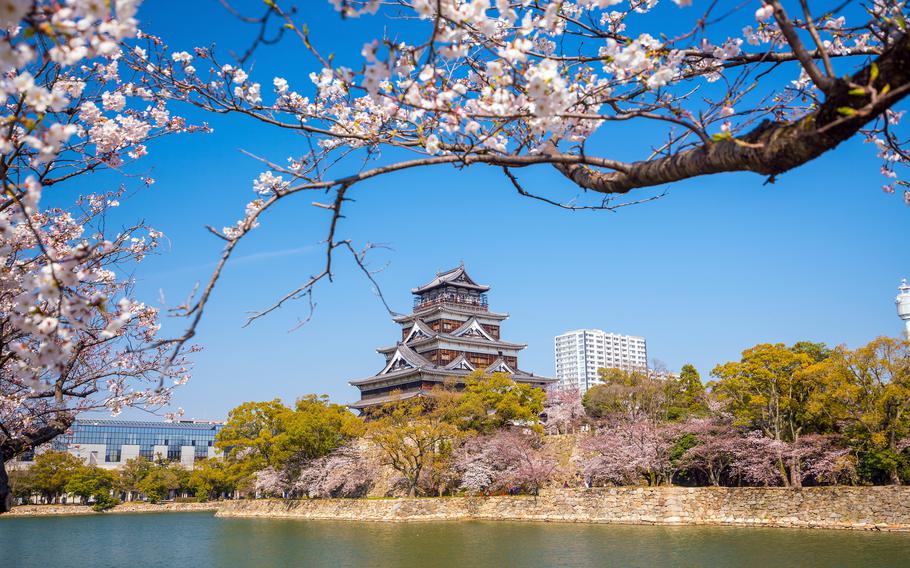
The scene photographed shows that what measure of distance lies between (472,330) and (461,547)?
927 inches

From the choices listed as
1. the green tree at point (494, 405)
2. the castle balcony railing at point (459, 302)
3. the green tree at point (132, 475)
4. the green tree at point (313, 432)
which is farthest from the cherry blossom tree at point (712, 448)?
the green tree at point (132, 475)

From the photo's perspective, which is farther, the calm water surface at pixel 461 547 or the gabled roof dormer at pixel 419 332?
the gabled roof dormer at pixel 419 332

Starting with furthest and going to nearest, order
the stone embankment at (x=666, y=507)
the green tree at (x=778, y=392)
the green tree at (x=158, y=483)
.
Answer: the green tree at (x=158, y=483) → the green tree at (x=778, y=392) → the stone embankment at (x=666, y=507)

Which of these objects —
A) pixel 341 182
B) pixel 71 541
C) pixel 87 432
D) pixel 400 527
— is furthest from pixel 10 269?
pixel 87 432

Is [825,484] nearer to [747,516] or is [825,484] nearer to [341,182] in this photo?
[747,516]

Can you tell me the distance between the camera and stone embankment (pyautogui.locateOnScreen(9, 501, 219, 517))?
118ft

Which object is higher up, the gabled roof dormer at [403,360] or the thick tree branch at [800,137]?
the gabled roof dormer at [403,360]

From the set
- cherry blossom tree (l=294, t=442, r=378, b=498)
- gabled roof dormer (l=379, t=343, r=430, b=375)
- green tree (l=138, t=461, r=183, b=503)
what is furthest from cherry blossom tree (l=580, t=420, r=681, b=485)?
green tree (l=138, t=461, r=183, b=503)

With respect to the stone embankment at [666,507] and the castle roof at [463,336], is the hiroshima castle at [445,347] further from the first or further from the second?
the stone embankment at [666,507]

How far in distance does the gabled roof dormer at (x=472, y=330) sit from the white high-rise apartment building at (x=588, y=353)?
78.1 meters

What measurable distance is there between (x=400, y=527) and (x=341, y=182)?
2061 cm

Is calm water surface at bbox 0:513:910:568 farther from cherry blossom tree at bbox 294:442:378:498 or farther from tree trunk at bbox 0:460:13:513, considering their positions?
tree trunk at bbox 0:460:13:513

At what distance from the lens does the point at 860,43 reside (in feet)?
13.4

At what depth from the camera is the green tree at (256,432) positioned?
29922mm
